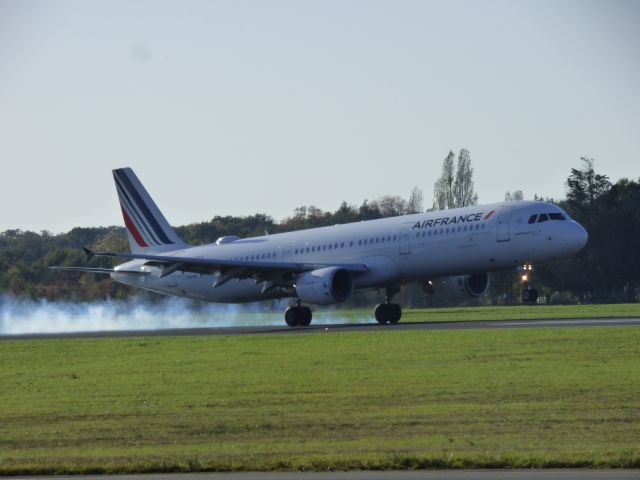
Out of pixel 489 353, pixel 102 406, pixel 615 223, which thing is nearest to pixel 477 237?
pixel 489 353

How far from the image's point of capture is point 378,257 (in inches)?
2276

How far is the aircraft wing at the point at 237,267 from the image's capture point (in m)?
58.8

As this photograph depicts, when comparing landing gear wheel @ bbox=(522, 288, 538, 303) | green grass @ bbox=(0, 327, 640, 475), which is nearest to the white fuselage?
landing gear wheel @ bbox=(522, 288, 538, 303)

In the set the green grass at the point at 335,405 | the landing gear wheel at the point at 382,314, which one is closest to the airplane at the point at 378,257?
the landing gear wheel at the point at 382,314

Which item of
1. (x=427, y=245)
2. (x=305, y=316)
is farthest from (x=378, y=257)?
(x=305, y=316)

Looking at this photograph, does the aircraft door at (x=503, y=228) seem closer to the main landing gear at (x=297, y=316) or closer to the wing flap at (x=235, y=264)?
the wing flap at (x=235, y=264)

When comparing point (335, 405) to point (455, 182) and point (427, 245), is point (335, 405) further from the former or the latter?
point (455, 182)

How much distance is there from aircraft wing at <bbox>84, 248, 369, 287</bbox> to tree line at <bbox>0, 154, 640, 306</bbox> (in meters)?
20.2

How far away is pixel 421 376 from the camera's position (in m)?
31.5

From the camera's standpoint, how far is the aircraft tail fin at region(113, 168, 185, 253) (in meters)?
72.6

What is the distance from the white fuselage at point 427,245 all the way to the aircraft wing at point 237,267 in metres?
1.09

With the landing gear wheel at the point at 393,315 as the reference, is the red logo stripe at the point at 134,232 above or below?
above

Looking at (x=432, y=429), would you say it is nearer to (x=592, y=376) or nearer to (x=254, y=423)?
(x=254, y=423)

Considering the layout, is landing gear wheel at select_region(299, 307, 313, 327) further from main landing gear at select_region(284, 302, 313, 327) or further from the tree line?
the tree line
